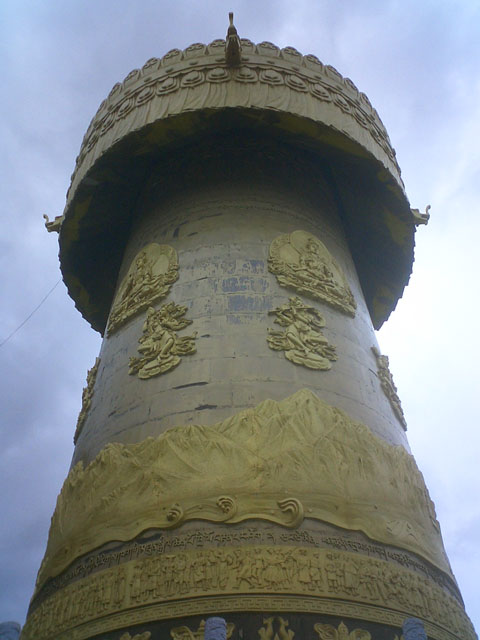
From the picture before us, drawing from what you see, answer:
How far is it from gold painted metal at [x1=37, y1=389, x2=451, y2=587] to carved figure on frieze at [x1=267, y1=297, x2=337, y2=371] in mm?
647

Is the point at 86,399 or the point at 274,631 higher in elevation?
the point at 86,399

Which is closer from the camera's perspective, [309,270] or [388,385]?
[388,385]

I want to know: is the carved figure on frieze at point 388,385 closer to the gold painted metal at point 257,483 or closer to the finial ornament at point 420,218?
the gold painted metal at point 257,483

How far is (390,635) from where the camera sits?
18.2 feet

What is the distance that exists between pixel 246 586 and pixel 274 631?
0.43 m

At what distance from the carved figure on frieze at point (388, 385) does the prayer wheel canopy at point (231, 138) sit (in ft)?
10.2

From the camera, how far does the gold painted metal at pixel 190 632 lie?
525cm

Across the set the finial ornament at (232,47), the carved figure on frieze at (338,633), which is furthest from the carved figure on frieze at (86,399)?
the finial ornament at (232,47)

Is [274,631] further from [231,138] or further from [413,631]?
[231,138]

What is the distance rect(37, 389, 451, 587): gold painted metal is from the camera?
242 inches

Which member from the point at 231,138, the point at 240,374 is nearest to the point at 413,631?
the point at 240,374

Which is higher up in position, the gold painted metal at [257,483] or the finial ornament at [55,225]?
the finial ornament at [55,225]

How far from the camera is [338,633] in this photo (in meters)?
5.35

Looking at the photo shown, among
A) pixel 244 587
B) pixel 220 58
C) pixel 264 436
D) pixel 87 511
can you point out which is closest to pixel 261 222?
pixel 220 58
